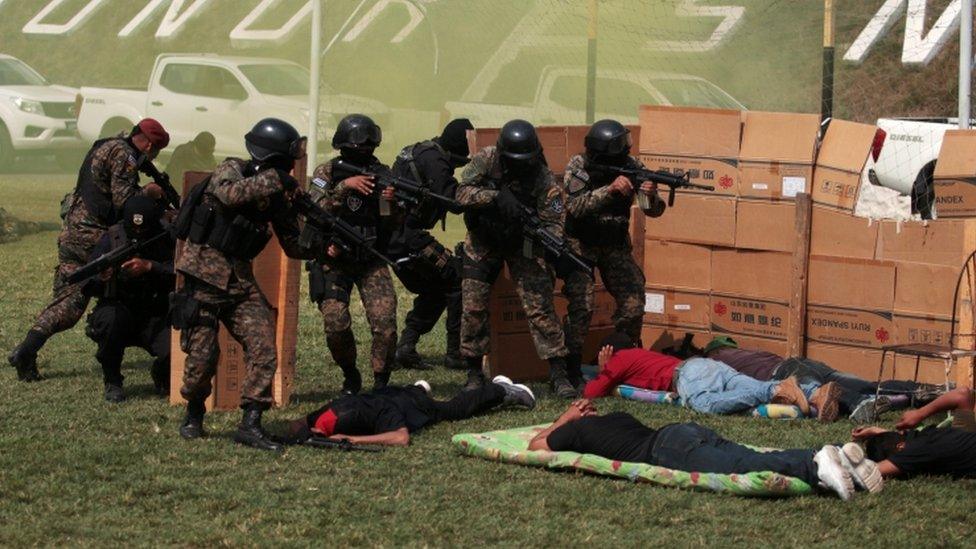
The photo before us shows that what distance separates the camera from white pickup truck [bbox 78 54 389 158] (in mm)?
21062

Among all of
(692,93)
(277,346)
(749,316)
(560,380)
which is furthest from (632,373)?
(692,93)

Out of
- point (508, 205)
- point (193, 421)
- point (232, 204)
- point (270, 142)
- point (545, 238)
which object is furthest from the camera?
point (545, 238)

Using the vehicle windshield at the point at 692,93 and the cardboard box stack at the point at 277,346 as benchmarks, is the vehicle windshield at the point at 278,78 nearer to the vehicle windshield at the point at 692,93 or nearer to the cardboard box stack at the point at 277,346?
the vehicle windshield at the point at 692,93

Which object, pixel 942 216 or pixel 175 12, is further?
pixel 175 12

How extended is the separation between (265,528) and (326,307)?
3.05m

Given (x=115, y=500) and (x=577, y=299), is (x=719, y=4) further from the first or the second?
(x=115, y=500)

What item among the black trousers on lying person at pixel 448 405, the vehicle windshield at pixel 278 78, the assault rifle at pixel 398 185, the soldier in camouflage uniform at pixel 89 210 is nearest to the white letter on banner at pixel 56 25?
the vehicle windshield at pixel 278 78

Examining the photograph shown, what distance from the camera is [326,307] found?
9.48 m

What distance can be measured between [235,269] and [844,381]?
407 centimetres

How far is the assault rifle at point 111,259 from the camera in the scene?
30.5 ft

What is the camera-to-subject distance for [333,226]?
28.9 feet

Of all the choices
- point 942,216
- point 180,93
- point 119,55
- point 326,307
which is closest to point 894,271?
point 942,216

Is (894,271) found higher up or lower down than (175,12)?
lower down

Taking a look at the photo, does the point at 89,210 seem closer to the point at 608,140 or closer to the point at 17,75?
the point at 608,140
